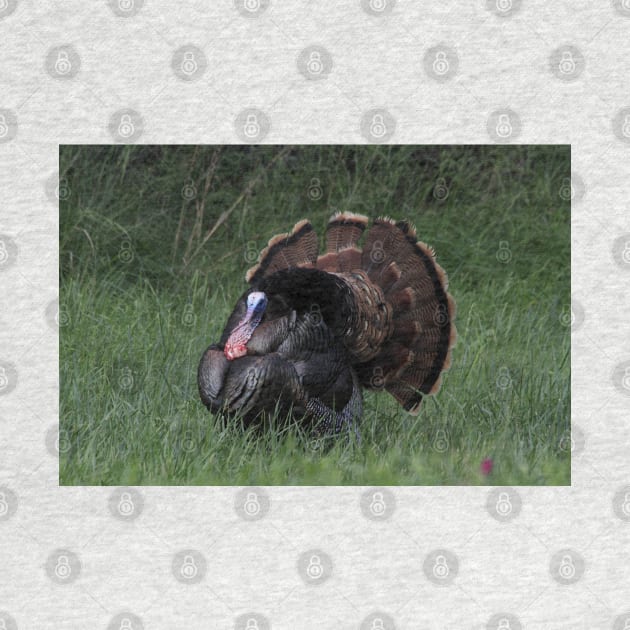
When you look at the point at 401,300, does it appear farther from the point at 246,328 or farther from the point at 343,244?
the point at 246,328

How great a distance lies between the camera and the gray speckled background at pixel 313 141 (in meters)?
3.63

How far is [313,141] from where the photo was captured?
12.6ft

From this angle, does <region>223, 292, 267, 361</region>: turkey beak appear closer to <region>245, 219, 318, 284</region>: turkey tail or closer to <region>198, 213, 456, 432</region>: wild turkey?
<region>198, 213, 456, 432</region>: wild turkey

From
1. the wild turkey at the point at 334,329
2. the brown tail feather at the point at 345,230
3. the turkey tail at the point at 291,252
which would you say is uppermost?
the brown tail feather at the point at 345,230

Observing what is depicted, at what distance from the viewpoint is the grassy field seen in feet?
13.0

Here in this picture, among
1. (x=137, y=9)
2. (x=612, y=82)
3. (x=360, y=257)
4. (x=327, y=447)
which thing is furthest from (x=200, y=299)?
(x=612, y=82)

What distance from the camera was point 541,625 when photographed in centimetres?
361

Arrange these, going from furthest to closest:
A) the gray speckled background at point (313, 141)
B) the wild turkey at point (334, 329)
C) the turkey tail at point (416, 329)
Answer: the turkey tail at point (416, 329) < the wild turkey at point (334, 329) < the gray speckled background at point (313, 141)

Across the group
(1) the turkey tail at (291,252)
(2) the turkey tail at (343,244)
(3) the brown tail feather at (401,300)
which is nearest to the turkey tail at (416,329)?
(3) the brown tail feather at (401,300)

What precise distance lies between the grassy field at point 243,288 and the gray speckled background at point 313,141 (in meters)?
0.15

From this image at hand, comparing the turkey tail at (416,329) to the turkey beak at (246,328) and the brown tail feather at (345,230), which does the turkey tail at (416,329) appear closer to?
the brown tail feather at (345,230)

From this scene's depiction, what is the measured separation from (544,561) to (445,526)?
32 cm

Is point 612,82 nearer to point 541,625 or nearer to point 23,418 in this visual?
point 541,625

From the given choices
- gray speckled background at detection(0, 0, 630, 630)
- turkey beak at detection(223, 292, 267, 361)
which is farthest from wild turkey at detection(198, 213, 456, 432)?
gray speckled background at detection(0, 0, 630, 630)
